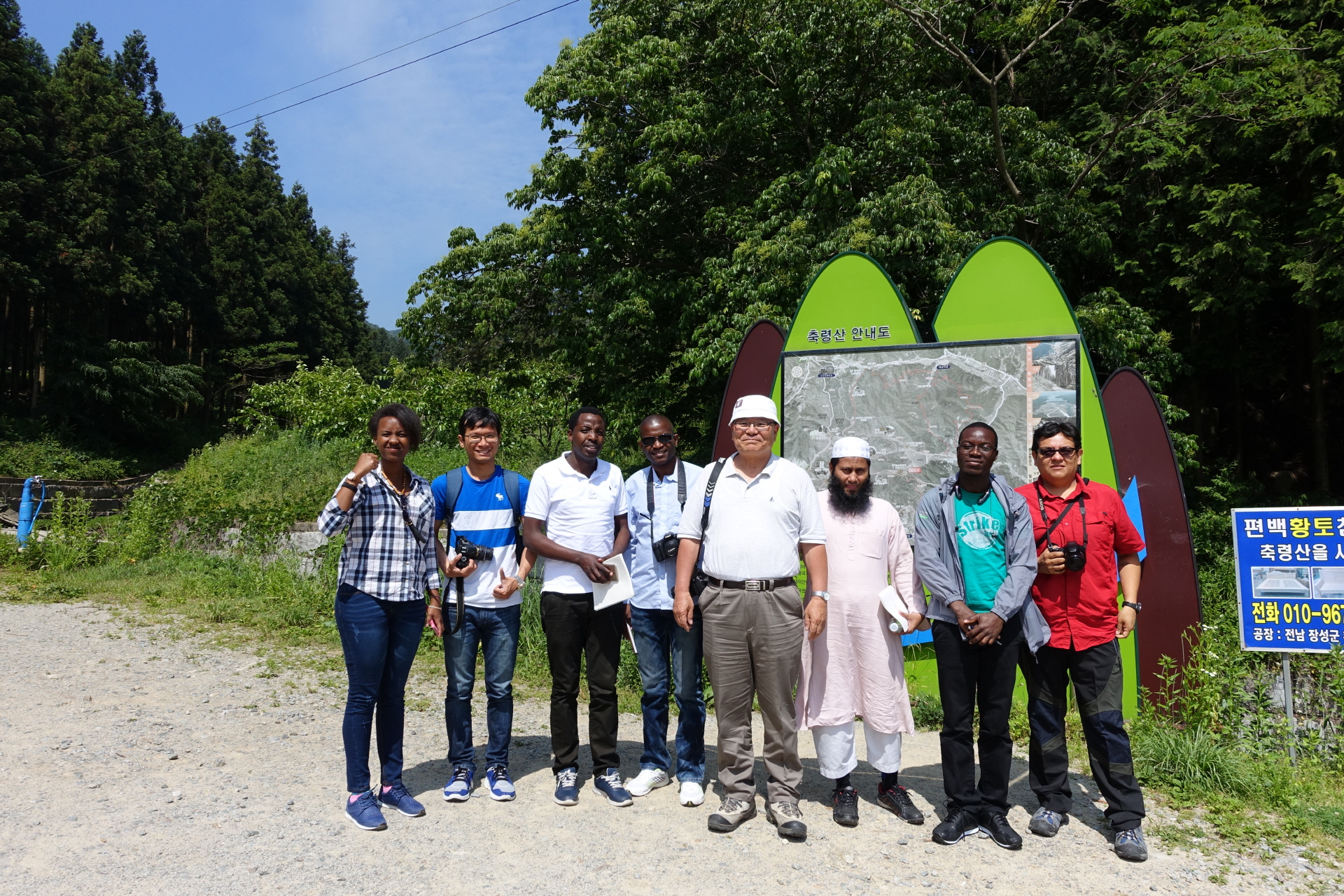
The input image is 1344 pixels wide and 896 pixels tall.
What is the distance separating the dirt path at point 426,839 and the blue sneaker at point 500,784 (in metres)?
0.07

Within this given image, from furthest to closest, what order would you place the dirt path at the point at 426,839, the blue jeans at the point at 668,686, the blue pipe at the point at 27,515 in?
1. the blue pipe at the point at 27,515
2. the blue jeans at the point at 668,686
3. the dirt path at the point at 426,839

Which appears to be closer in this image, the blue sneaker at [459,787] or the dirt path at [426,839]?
the dirt path at [426,839]

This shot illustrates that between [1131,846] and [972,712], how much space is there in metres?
0.76

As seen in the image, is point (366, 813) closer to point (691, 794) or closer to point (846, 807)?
point (691, 794)

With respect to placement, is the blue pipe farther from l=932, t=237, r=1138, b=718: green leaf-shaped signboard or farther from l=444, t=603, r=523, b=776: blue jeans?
l=932, t=237, r=1138, b=718: green leaf-shaped signboard

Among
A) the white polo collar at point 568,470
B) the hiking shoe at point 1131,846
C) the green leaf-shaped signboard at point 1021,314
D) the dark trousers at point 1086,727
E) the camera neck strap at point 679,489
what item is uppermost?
the green leaf-shaped signboard at point 1021,314

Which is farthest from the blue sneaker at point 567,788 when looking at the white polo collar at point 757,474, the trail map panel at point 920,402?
the trail map panel at point 920,402

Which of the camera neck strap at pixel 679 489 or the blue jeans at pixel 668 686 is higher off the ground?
the camera neck strap at pixel 679 489

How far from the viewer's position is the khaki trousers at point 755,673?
350 centimetres

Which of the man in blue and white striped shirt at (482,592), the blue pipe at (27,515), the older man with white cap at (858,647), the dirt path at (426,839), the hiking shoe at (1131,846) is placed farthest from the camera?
the blue pipe at (27,515)

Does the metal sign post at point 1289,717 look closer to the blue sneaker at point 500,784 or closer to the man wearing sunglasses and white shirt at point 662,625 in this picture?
the man wearing sunglasses and white shirt at point 662,625

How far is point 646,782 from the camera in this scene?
Result: 12.9ft

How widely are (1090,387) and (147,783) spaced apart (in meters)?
5.82

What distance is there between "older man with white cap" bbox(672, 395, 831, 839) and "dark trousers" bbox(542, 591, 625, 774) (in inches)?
17.9
